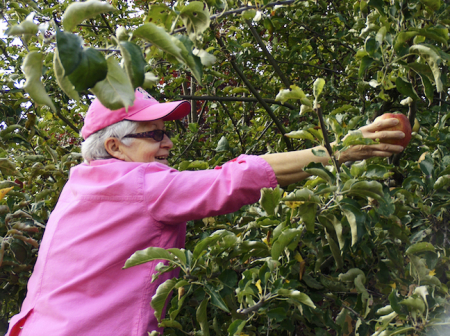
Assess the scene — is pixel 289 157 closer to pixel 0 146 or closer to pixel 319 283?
pixel 319 283

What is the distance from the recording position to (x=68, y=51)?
687mm

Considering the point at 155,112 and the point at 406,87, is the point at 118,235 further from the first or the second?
the point at 406,87

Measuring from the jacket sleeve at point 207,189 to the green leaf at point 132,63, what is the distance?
0.76 m

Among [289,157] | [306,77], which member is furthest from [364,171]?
[306,77]

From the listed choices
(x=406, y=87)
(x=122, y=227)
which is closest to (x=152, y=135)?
(x=122, y=227)

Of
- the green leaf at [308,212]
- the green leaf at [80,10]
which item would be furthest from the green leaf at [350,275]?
the green leaf at [80,10]

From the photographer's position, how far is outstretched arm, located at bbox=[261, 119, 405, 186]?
152 centimetres

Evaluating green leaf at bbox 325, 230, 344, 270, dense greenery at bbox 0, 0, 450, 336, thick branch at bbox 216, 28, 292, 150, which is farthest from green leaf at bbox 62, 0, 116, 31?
thick branch at bbox 216, 28, 292, 150

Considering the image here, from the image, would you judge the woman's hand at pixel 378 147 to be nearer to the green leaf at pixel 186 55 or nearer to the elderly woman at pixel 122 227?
the elderly woman at pixel 122 227

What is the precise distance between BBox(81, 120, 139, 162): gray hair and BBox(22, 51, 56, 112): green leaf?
1.00m

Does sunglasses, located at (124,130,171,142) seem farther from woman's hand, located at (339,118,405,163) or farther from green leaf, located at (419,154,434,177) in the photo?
green leaf, located at (419,154,434,177)

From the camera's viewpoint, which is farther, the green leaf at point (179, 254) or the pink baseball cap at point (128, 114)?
the pink baseball cap at point (128, 114)

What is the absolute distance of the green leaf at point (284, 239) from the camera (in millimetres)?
1241

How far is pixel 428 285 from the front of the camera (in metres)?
1.40
